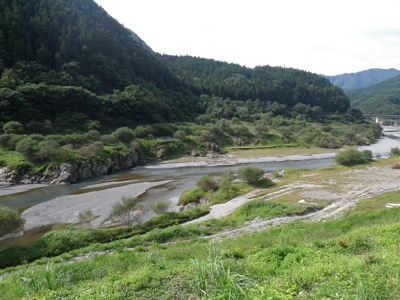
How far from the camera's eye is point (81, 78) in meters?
97.2

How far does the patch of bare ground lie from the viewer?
953 inches

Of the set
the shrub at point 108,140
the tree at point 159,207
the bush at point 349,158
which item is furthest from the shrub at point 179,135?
the tree at point 159,207

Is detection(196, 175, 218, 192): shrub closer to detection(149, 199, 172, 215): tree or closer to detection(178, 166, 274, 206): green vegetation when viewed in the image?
detection(178, 166, 274, 206): green vegetation

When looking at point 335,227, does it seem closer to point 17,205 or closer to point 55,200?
point 55,200

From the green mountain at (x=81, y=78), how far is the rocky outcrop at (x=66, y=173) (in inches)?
1011

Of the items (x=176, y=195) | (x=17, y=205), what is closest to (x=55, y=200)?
(x=17, y=205)

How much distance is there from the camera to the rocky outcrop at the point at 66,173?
45406 millimetres

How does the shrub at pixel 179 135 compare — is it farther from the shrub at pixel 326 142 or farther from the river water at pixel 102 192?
the shrub at pixel 326 142

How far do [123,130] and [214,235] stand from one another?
59.8m

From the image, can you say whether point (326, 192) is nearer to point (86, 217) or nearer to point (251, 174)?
point (251, 174)

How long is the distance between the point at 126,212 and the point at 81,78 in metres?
90.3

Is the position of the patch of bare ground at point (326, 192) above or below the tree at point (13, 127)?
below

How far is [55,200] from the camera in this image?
122ft

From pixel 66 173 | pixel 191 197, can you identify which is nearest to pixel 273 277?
pixel 191 197
